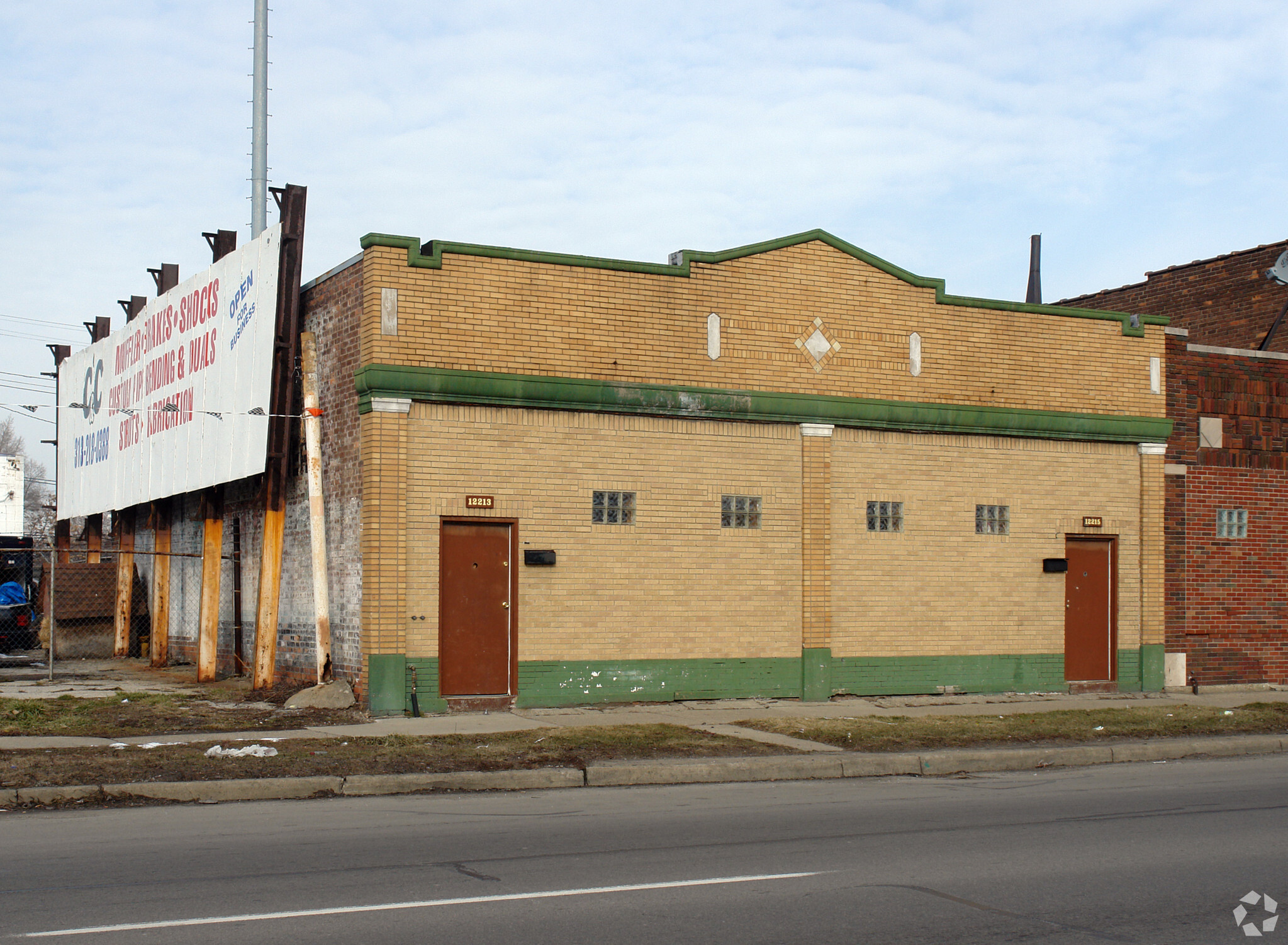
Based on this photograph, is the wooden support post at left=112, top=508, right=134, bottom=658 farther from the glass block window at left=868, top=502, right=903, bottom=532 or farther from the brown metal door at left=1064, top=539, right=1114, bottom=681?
the brown metal door at left=1064, top=539, right=1114, bottom=681

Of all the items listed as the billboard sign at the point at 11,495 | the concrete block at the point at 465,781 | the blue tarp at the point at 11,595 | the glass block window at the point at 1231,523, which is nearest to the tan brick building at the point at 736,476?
the glass block window at the point at 1231,523

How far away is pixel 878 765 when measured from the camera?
12680 millimetres

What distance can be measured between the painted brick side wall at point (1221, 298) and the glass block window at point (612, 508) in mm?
12971

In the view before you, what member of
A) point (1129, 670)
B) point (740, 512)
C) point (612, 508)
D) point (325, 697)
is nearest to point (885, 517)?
point (740, 512)

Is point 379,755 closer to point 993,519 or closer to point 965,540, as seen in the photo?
point 965,540

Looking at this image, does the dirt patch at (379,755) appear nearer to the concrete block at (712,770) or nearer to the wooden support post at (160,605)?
the concrete block at (712,770)

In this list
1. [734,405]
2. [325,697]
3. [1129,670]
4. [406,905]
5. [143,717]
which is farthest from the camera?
[1129,670]

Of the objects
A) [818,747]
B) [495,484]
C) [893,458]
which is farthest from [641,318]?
[818,747]

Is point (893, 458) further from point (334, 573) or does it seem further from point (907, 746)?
point (334, 573)

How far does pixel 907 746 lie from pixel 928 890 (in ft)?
20.7

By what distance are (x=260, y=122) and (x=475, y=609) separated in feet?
41.3

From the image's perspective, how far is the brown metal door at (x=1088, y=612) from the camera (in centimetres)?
1980

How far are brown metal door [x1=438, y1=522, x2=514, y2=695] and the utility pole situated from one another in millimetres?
10813

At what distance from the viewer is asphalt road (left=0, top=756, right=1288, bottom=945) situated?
6.61 m
